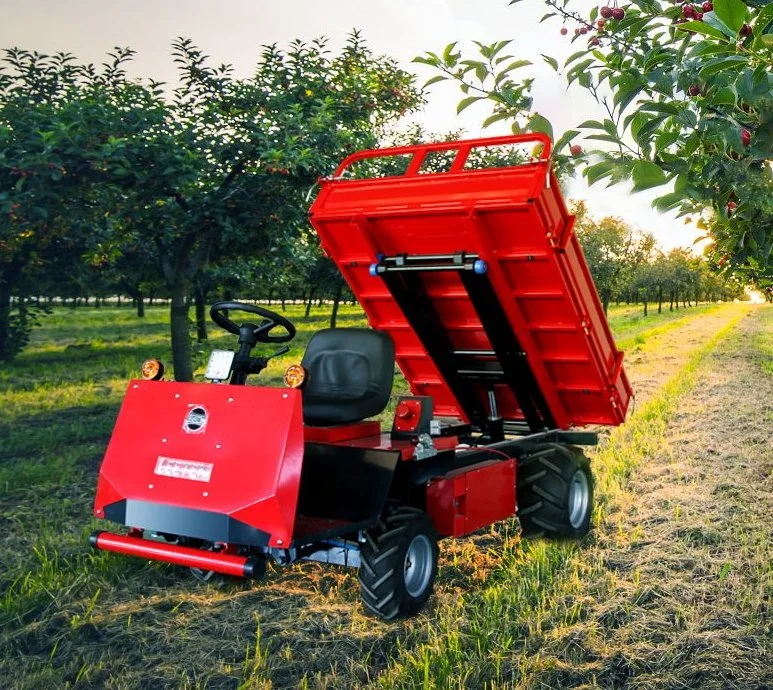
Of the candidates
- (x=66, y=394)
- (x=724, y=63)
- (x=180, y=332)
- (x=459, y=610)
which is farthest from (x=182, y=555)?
(x=66, y=394)

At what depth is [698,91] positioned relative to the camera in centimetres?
313

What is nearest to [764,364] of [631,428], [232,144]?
[631,428]

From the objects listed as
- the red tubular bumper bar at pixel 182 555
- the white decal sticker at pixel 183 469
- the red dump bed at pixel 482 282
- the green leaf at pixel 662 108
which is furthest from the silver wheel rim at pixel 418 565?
the green leaf at pixel 662 108

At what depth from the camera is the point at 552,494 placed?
6164 millimetres

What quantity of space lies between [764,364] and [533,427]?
53.6ft

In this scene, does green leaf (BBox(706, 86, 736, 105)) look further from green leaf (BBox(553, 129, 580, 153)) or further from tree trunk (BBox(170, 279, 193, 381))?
tree trunk (BBox(170, 279, 193, 381))

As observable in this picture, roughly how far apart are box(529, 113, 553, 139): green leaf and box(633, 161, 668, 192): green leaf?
766 millimetres

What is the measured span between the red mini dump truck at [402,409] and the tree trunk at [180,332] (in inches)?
178

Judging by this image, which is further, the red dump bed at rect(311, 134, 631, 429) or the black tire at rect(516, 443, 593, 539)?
the black tire at rect(516, 443, 593, 539)

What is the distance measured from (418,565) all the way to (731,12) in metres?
3.60

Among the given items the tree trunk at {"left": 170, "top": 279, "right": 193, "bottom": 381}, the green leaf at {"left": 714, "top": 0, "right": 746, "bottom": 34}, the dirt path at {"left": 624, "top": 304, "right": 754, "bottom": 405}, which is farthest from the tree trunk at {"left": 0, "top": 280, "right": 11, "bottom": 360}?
the green leaf at {"left": 714, "top": 0, "right": 746, "bottom": 34}

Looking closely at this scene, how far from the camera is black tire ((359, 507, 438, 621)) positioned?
4660 mm

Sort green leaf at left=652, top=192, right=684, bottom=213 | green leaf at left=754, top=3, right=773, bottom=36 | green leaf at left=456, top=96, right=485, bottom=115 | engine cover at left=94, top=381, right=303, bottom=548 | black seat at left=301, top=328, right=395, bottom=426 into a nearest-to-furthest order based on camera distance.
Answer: green leaf at left=754, top=3, right=773, bottom=36 < green leaf at left=652, top=192, right=684, bottom=213 < green leaf at left=456, top=96, right=485, bottom=115 < engine cover at left=94, top=381, right=303, bottom=548 < black seat at left=301, top=328, right=395, bottom=426

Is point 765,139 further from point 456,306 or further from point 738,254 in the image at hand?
point 456,306
